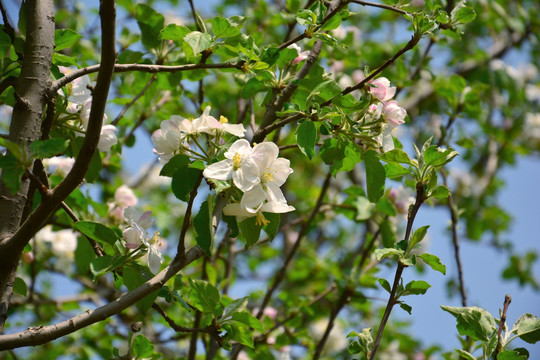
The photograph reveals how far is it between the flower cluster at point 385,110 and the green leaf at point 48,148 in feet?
2.39

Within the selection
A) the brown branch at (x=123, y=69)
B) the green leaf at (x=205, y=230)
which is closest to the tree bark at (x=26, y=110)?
the brown branch at (x=123, y=69)

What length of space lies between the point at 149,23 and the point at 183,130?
0.66m

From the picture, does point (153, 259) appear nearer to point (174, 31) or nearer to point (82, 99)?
point (82, 99)

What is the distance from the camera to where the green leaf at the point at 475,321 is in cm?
130

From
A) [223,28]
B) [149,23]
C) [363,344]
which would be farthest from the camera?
[149,23]

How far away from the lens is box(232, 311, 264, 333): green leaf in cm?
144

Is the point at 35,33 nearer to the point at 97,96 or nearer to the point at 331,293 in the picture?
the point at 97,96

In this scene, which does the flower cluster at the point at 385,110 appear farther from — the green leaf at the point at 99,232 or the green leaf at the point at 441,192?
the green leaf at the point at 99,232

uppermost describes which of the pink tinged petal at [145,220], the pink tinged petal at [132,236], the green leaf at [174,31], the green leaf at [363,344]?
the green leaf at [174,31]

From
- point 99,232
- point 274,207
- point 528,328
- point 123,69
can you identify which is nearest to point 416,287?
point 528,328

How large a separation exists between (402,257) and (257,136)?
444 mm

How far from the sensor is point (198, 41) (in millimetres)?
1311

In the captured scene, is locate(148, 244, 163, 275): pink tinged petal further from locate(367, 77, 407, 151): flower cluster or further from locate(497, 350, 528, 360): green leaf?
locate(497, 350, 528, 360): green leaf

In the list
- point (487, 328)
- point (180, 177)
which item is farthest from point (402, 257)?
point (180, 177)
